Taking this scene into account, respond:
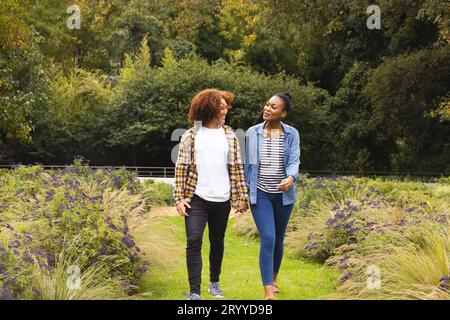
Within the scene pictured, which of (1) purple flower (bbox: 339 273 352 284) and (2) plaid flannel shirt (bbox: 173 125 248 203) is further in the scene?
(1) purple flower (bbox: 339 273 352 284)

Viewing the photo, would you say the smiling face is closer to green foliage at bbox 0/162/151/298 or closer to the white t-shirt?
the white t-shirt

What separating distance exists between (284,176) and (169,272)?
7.84 feet

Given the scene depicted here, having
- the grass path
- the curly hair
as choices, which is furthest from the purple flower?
the curly hair

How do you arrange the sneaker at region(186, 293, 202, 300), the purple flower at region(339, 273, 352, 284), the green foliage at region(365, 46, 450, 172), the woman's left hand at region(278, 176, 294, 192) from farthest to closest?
1. the green foliage at region(365, 46, 450, 172)
2. the purple flower at region(339, 273, 352, 284)
3. the woman's left hand at region(278, 176, 294, 192)
4. the sneaker at region(186, 293, 202, 300)

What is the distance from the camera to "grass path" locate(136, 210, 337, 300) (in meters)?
7.36

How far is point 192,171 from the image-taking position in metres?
6.50

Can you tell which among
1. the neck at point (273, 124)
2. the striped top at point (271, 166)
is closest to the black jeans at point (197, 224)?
the striped top at point (271, 166)

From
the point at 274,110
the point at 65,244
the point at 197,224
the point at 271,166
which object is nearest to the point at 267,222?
the point at 271,166

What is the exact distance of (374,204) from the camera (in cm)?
1001

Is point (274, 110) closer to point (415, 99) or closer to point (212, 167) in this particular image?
point (212, 167)
